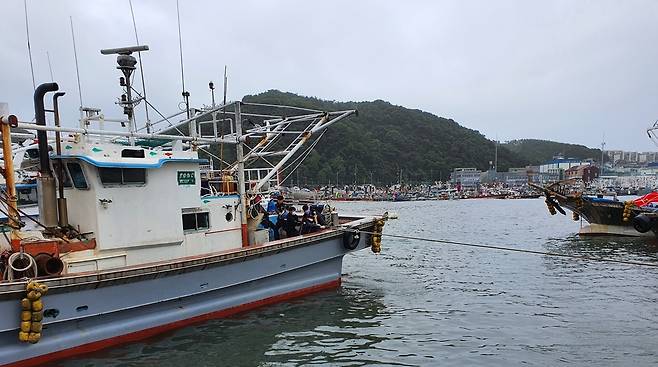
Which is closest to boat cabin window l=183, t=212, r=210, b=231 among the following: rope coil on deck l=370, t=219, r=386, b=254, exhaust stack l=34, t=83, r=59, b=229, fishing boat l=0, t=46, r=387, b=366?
fishing boat l=0, t=46, r=387, b=366

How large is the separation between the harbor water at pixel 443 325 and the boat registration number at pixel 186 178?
297cm

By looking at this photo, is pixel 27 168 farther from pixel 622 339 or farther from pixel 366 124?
pixel 366 124

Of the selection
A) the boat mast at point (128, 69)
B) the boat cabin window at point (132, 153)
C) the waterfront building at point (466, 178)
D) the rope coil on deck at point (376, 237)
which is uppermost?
the boat mast at point (128, 69)

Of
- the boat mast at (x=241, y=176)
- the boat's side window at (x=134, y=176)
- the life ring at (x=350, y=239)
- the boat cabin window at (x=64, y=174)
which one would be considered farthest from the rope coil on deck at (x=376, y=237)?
the boat cabin window at (x=64, y=174)

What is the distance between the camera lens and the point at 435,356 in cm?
900

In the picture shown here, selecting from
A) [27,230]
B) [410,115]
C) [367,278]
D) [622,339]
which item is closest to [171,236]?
[27,230]

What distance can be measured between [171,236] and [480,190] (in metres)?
123

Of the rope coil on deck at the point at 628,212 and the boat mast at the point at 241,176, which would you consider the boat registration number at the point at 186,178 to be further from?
the rope coil on deck at the point at 628,212

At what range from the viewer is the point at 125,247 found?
31.7ft

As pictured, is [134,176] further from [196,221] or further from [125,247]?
[196,221]

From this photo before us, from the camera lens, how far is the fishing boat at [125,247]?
8.17 metres

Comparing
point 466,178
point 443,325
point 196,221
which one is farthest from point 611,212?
point 466,178

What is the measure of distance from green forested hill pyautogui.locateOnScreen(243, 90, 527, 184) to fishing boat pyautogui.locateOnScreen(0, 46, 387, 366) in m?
89.5

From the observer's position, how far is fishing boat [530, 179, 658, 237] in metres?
24.3
